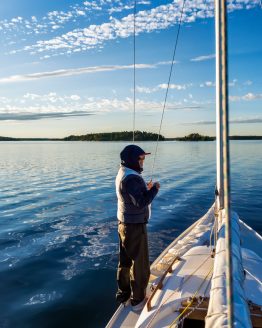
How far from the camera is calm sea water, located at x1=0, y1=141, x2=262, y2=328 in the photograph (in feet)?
22.1

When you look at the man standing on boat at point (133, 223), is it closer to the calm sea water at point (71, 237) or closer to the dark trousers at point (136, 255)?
the dark trousers at point (136, 255)

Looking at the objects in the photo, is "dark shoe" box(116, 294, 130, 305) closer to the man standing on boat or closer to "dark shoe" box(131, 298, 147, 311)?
the man standing on boat

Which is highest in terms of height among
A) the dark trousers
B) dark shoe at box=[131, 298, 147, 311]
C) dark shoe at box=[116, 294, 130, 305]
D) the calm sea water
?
the dark trousers

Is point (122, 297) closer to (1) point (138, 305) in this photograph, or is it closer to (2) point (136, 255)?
(1) point (138, 305)

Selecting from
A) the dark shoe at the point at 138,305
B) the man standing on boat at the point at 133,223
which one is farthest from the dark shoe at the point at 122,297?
the dark shoe at the point at 138,305

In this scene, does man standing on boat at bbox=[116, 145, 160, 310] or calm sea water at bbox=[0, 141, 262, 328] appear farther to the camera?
calm sea water at bbox=[0, 141, 262, 328]

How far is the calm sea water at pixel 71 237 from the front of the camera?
675cm

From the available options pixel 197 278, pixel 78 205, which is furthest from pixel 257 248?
pixel 78 205

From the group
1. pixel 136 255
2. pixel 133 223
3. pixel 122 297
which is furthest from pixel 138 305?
pixel 133 223

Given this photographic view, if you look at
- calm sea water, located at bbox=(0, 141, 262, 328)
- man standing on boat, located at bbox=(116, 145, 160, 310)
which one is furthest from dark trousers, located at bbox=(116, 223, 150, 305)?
calm sea water, located at bbox=(0, 141, 262, 328)

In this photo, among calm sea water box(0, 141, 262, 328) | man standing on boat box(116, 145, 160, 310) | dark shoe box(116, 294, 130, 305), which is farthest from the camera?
calm sea water box(0, 141, 262, 328)

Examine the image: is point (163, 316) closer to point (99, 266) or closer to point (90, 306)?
point (90, 306)

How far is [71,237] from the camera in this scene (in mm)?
11344

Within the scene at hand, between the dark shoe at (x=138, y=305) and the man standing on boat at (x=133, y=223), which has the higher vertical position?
the man standing on boat at (x=133, y=223)
